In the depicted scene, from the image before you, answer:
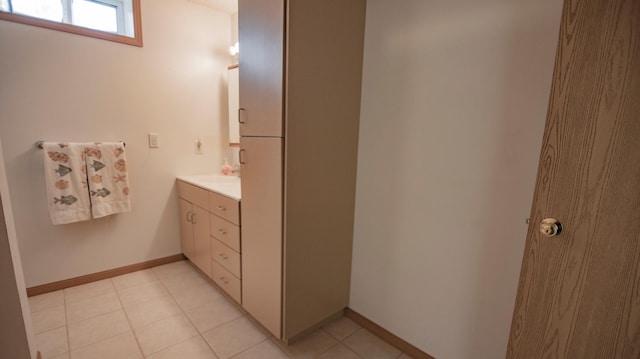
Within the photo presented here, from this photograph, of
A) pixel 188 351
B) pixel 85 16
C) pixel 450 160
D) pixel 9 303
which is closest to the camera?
pixel 9 303

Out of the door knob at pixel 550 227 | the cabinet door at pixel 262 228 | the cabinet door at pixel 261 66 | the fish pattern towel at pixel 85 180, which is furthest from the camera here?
the fish pattern towel at pixel 85 180

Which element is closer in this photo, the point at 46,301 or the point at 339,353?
the point at 339,353

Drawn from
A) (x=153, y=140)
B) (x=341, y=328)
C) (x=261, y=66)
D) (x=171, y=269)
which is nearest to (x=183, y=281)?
(x=171, y=269)

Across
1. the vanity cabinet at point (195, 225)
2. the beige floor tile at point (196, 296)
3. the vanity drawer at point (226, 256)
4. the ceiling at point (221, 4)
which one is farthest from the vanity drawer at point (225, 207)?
the ceiling at point (221, 4)

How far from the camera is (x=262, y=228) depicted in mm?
1636

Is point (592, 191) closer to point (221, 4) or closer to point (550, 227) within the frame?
point (550, 227)

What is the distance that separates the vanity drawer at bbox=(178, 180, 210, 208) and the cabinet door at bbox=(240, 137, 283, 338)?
1.86ft

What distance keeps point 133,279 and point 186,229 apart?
561 millimetres

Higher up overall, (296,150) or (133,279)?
(296,150)

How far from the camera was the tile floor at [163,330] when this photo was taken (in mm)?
1616

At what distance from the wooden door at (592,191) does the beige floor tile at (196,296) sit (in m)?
2.04

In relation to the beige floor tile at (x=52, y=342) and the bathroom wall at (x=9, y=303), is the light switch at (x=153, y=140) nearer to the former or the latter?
the bathroom wall at (x=9, y=303)

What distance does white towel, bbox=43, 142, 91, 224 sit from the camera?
1957mm

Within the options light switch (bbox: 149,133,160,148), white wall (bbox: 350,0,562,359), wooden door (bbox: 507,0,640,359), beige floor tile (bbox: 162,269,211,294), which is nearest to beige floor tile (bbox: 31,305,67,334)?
beige floor tile (bbox: 162,269,211,294)
